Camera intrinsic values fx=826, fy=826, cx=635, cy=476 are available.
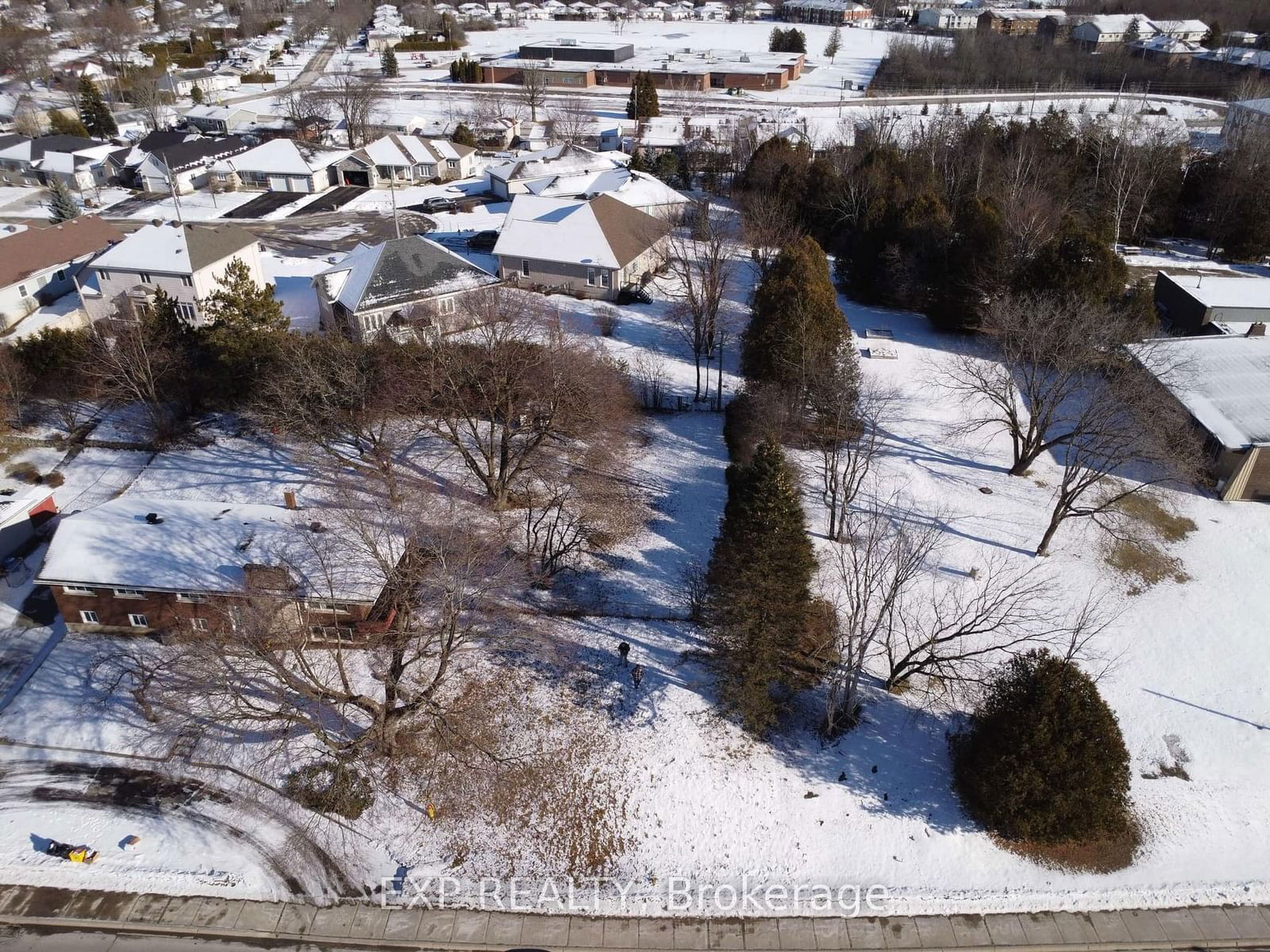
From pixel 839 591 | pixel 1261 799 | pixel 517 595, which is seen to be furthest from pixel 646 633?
pixel 1261 799

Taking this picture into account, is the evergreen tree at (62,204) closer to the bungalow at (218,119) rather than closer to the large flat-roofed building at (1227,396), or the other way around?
the bungalow at (218,119)

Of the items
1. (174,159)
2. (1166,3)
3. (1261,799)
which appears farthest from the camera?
(1166,3)

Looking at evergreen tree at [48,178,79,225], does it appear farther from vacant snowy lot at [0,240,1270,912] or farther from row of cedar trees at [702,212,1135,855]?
row of cedar trees at [702,212,1135,855]

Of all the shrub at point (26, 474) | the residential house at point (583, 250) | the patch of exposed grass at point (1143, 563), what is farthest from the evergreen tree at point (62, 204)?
the patch of exposed grass at point (1143, 563)

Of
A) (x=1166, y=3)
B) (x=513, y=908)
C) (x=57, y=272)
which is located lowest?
(x=513, y=908)

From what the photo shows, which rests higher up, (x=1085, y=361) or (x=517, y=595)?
(x=1085, y=361)

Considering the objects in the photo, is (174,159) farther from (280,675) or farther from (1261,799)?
(1261,799)

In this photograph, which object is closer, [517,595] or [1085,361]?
[517,595]

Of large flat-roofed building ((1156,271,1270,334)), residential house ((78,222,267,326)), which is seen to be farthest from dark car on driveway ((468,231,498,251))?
large flat-roofed building ((1156,271,1270,334))
